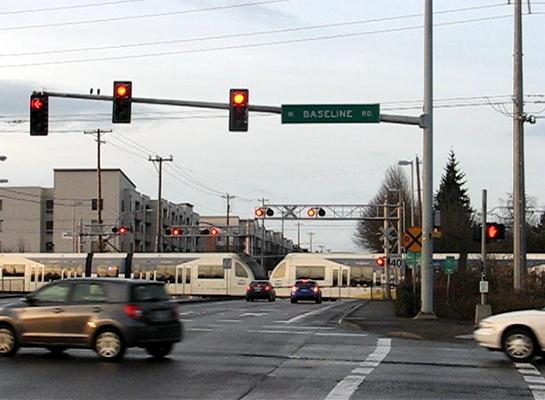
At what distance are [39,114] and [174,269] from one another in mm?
38591

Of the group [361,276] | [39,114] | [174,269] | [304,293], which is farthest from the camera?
[361,276]

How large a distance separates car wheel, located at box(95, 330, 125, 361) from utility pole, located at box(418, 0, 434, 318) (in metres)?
14.3

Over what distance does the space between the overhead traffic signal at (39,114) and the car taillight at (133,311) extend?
41.2ft

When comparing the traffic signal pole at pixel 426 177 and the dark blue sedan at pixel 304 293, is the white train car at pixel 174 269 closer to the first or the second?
the dark blue sedan at pixel 304 293

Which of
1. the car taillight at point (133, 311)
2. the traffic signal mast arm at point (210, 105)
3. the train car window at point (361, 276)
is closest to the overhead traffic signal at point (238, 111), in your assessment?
the traffic signal mast arm at point (210, 105)

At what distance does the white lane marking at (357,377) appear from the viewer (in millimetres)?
12188

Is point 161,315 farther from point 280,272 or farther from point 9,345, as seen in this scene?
point 280,272

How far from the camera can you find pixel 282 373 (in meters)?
14.6

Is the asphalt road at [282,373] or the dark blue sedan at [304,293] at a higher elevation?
the asphalt road at [282,373]

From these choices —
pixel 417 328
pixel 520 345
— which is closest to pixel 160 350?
pixel 520 345

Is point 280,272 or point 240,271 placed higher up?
point 240,271

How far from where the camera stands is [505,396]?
12258 millimetres

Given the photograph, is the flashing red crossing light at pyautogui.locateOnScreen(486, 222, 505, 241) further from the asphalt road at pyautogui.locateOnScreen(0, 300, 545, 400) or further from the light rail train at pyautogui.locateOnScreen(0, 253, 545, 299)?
the light rail train at pyautogui.locateOnScreen(0, 253, 545, 299)

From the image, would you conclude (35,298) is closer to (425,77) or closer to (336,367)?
(336,367)
